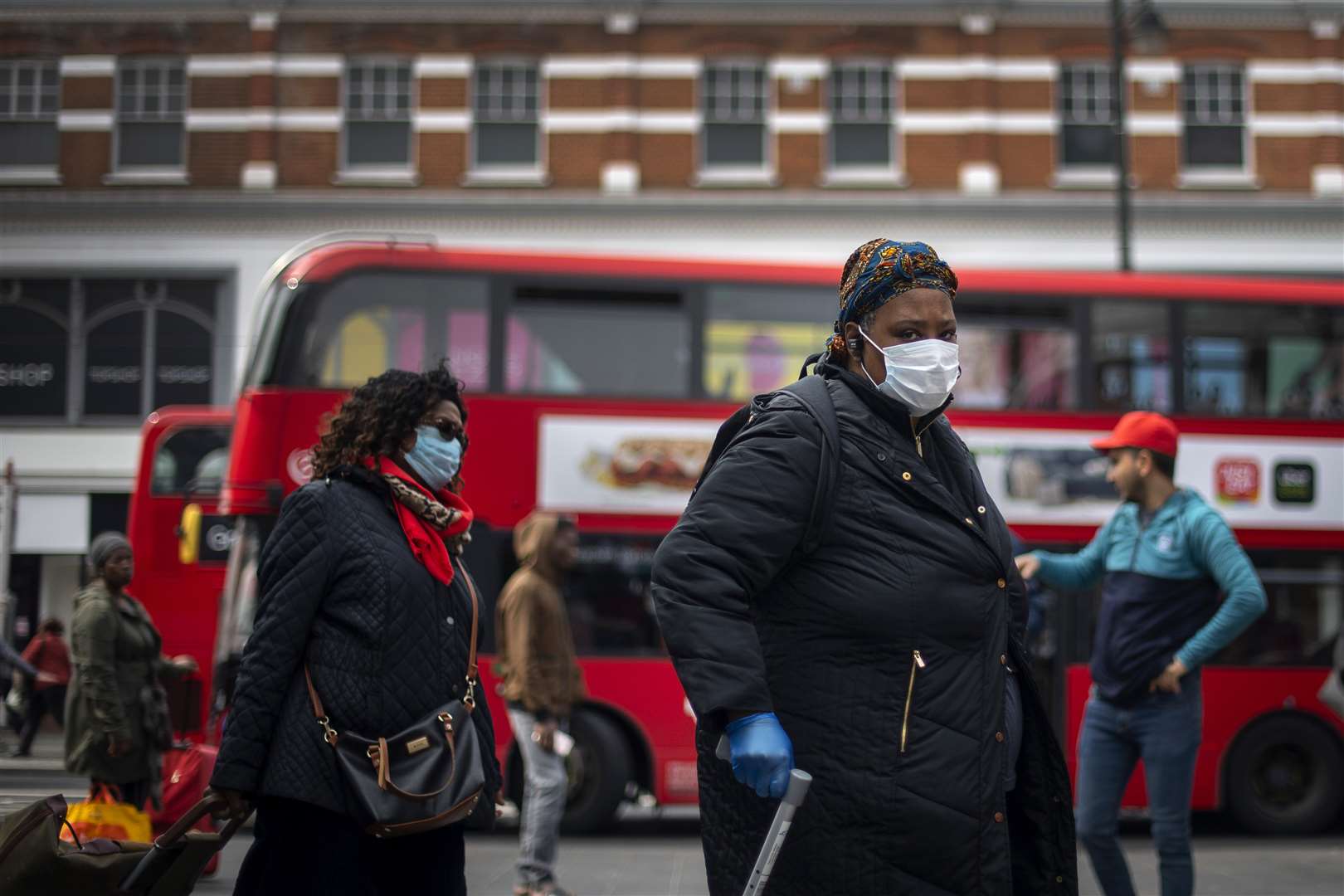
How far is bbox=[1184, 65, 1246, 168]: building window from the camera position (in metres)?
20.6

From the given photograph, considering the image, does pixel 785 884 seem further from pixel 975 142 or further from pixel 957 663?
pixel 975 142

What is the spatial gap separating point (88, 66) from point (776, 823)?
63.0 ft

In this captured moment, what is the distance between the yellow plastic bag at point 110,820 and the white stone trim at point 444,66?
15.5 m

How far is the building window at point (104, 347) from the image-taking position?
17.0 m

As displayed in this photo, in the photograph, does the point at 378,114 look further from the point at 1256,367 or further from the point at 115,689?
the point at 115,689

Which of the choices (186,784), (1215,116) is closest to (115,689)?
(186,784)

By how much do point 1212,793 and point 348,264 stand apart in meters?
7.04

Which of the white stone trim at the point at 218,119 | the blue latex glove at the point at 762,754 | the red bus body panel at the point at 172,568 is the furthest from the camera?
the white stone trim at the point at 218,119

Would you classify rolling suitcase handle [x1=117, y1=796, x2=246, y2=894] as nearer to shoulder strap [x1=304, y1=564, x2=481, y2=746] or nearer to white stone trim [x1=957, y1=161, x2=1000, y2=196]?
shoulder strap [x1=304, y1=564, x2=481, y2=746]

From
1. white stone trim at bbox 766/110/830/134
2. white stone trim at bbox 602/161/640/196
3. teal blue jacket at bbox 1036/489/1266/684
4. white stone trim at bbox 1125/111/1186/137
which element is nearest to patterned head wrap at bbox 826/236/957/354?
teal blue jacket at bbox 1036/489/1266/684

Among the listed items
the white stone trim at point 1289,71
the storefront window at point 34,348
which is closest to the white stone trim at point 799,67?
the white stone trim at point 1289,71

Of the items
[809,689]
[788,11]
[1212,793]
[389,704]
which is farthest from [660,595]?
[788,11]

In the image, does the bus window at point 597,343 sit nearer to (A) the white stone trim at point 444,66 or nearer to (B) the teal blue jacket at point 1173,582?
(B) the teal blue jacket at point 1173,582

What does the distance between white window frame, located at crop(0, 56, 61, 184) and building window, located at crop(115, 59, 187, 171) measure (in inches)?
41.4
